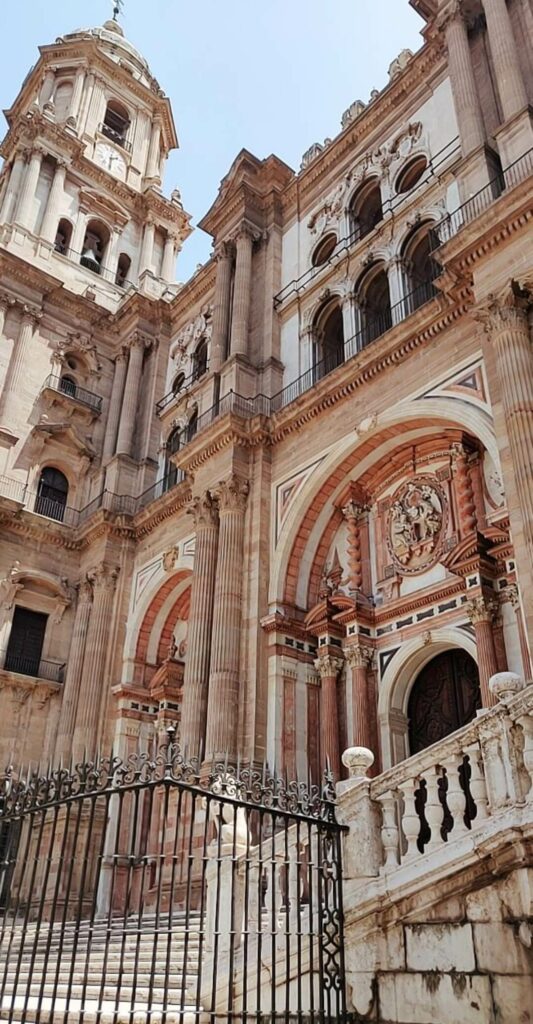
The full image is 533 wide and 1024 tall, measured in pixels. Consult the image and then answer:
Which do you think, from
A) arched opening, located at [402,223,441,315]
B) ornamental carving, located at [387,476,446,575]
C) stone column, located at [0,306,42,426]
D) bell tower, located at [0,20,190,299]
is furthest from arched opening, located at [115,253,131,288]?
ornamental carving, located at [387,476,446,575]

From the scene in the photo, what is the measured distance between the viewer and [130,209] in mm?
29234

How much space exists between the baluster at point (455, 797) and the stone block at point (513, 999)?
0.97 meters

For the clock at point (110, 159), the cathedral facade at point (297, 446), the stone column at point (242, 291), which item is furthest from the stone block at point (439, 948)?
the clock at point (110, 159)

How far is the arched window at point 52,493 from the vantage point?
71.5 feet

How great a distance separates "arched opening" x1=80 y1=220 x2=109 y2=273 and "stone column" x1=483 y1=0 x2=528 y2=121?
15748 mm

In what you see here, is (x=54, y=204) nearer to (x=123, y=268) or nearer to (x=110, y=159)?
(x=123, y=268)

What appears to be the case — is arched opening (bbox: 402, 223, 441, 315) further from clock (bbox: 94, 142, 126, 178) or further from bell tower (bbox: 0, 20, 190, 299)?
clock (bbox: 94, 142, 126, 178)

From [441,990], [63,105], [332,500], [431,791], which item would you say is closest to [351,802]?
[431,791]

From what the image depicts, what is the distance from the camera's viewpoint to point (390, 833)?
653 cm

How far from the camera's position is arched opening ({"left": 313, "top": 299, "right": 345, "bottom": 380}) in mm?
17391

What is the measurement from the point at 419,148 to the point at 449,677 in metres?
10.6

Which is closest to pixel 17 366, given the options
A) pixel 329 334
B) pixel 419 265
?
pixel 329 334

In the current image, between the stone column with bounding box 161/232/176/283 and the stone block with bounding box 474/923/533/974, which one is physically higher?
the stone column with bounding box 161/232/176/283

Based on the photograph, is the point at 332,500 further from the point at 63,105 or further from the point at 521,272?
the point at 63,105
